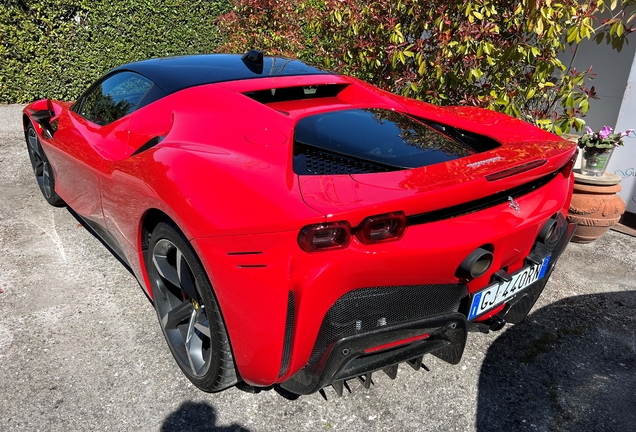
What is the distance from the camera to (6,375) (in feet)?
7.75

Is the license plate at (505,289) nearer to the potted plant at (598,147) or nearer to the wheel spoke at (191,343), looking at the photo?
the wheel spoke at (191,343)

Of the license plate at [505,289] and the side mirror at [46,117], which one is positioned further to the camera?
the side mirror at [46,117]

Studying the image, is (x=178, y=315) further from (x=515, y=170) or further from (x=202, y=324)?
(x=515, y=170)

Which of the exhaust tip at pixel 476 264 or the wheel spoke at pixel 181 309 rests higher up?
the exhaust tip at pixel 476 264

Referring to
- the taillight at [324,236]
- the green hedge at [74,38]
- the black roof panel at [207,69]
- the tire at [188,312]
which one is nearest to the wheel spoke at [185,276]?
the tire at [188,312]

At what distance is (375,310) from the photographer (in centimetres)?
181

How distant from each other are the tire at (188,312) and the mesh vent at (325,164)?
561 millimetres

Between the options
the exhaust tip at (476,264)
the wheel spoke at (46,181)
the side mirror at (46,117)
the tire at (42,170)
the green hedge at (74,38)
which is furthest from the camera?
the green hedge at (74,38)

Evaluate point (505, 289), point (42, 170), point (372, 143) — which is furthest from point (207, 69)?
point (42, 170)

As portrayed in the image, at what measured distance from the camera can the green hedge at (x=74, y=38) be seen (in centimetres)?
803

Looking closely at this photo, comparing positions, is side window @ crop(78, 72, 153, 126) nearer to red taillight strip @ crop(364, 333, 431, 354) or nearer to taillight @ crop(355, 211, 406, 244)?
taillight @ crop(355, 211, 406, 244)

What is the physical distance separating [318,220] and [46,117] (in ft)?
10.4

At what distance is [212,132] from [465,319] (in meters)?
1.32

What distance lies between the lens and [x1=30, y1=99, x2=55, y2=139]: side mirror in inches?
146
